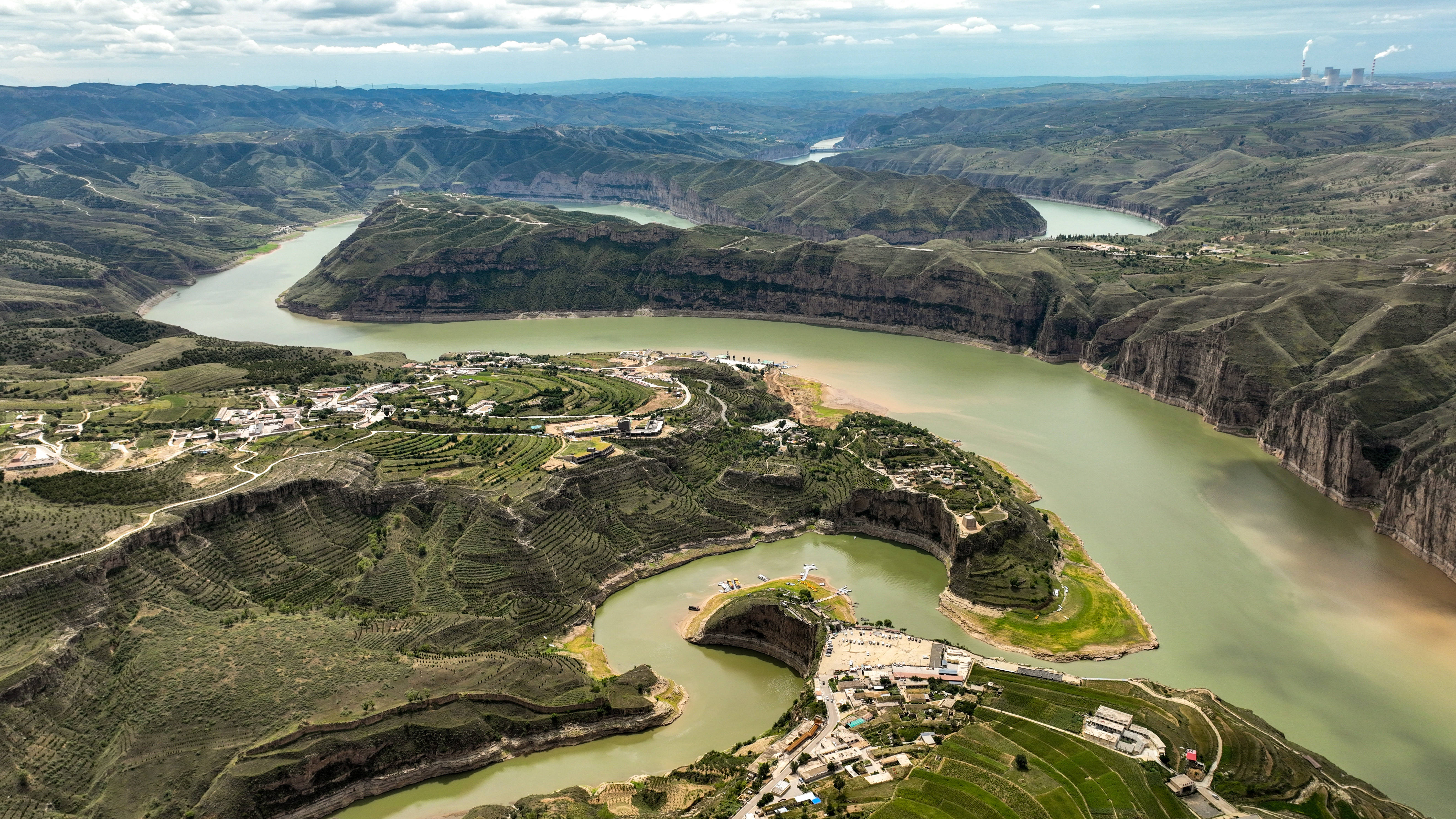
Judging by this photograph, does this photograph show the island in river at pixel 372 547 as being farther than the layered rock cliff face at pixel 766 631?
No

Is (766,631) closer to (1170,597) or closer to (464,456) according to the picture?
(1170,597)

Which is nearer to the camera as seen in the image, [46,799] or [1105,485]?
[46,799]

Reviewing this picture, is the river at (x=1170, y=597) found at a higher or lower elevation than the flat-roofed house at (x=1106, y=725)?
lower

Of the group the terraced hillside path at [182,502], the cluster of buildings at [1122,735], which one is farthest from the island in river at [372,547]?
the cluster of buildings at [1122,735]

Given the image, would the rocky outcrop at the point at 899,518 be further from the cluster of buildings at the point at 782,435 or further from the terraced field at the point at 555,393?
the terraced field at the point at 555,393

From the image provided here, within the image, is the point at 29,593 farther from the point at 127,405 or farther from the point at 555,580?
the point at 127,405

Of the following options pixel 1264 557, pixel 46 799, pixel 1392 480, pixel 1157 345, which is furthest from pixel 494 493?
pixel 1157 345

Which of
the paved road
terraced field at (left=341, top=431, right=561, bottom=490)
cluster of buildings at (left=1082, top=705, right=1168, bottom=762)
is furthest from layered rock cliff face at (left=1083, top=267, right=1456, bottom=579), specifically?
terraced field at (left=341, top=431, right=561, bottom=490)
